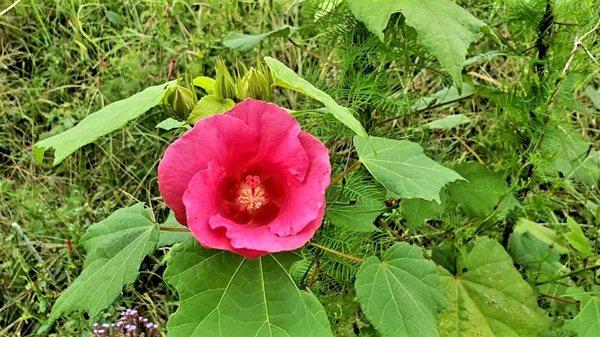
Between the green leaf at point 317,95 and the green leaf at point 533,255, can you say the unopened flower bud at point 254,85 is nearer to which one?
the green leaf at point 317,95

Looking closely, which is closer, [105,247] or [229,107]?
[229,107]

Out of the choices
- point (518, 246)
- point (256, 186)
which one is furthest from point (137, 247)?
point (518, 246)

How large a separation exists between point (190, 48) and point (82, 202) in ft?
1.88

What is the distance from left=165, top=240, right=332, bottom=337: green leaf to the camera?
796 mm

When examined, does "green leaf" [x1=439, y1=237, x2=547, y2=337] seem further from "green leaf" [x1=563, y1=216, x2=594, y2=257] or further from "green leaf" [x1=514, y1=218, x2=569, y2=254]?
"green leaf" [x1=514, y1=218, x2=569, y2=254]

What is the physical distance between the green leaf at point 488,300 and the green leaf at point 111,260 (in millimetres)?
562

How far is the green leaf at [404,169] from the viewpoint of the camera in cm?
93

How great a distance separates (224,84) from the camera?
0.82 m

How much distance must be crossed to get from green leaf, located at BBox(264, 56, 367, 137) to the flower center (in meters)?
0.12

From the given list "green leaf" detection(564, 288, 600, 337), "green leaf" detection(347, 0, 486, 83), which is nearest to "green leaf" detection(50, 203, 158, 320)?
"green leaf" detection(347, 0, 486, 83)

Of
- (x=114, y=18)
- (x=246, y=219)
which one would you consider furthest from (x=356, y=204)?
(x=114, y=18)

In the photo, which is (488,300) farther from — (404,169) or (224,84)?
(224,84)

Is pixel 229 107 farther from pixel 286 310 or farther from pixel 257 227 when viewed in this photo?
pixel 286 310

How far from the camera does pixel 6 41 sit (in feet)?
7.33
